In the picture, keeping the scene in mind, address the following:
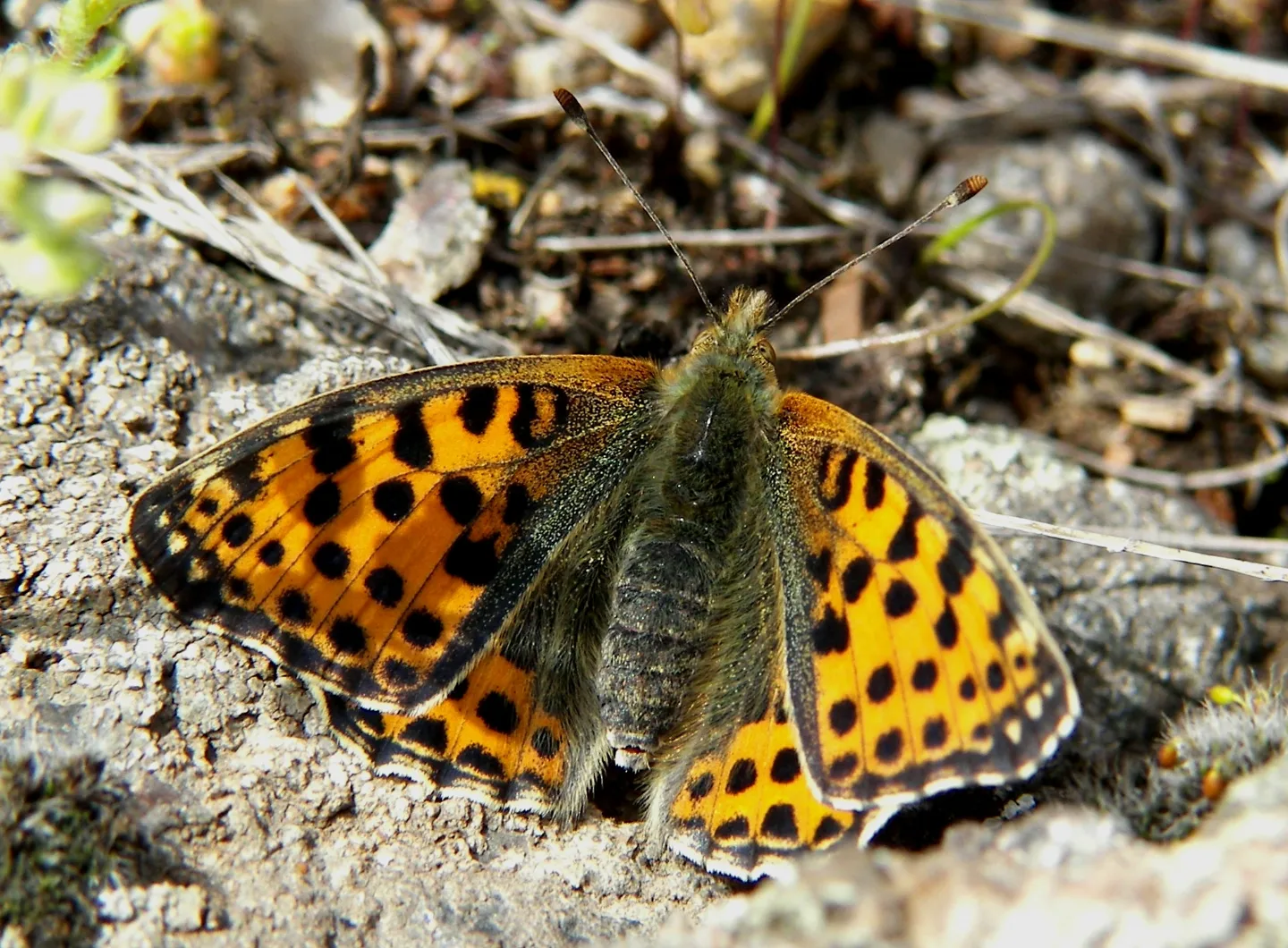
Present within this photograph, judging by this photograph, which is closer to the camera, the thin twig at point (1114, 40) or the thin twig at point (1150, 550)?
the thin twig at point (1150, 550)

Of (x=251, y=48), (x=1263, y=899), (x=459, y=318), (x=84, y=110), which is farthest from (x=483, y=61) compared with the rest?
(x=1263, y=899)

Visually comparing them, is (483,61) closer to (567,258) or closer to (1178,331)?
(567,258)

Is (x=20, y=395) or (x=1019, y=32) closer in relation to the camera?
(x=20, y=395)

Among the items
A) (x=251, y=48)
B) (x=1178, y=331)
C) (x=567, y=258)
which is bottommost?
(x=1178, y=331)

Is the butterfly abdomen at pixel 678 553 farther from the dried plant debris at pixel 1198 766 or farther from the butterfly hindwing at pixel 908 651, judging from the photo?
the dried plant debris at pixel 1198 766

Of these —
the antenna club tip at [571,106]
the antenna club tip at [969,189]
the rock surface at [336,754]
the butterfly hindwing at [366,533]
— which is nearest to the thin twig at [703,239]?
the antenna club tip at [571,106]

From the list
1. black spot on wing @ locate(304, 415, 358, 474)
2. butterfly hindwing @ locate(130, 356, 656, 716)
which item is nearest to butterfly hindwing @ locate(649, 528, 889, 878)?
butterfly hindwing @ locate(130, 356, 656, 716)

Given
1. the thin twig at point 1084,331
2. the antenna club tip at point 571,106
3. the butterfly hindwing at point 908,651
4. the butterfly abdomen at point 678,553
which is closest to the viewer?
the butterfly hindwing at point 908,651
